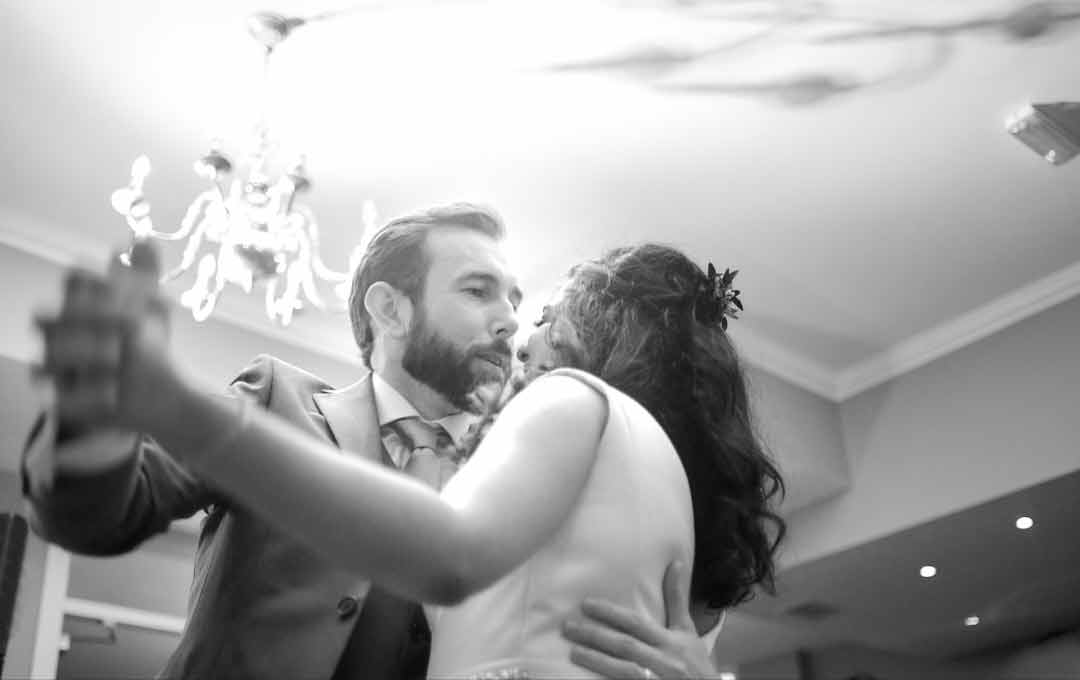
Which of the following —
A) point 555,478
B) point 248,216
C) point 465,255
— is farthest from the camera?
point 248,216

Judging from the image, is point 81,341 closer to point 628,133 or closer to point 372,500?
point 372,500

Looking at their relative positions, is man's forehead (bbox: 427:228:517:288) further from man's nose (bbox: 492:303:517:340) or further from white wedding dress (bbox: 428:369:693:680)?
white wedding dress (bbox: 428:369:693:680)

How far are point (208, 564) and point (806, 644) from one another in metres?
6.55

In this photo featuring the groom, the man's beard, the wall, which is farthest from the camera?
the wall

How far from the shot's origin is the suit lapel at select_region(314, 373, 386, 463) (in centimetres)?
162

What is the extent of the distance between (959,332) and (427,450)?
430 cm

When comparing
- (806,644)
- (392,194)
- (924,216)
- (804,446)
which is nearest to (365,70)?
→ (392,194)

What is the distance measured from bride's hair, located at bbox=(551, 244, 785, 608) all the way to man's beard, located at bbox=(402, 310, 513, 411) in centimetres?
39

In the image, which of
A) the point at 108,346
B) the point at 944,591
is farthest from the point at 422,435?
the point at 944,591

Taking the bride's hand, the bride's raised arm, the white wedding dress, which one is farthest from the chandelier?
the bride's hand

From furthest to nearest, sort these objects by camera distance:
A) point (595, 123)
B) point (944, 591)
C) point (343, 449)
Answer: point (944, 591)
point (595, 123)
point (343, 449)

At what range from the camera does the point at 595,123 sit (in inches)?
160

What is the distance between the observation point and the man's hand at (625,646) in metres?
1.04

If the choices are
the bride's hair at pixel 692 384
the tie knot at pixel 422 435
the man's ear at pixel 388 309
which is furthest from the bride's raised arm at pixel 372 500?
the man's ear at pixel 388 309
